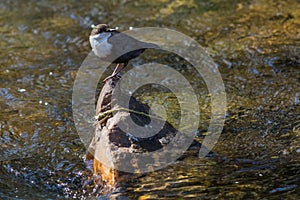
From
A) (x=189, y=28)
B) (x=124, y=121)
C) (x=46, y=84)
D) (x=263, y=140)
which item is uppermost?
(x=189, y=28)

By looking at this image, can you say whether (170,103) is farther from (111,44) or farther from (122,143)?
(122,143)

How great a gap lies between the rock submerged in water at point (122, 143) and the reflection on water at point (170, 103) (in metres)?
0.12

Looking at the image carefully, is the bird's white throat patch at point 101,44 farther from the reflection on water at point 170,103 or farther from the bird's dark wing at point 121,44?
the reflection on water at point 170,103

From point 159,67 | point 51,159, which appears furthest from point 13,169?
point 159,67

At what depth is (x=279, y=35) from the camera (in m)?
7.56

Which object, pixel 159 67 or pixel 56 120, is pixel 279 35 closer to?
pixel 159 67

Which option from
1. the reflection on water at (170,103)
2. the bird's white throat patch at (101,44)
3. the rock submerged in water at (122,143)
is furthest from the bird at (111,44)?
the reflection on water at (170,103)

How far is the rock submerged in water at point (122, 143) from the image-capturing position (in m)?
4.18

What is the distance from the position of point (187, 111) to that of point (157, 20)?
11.1 feet

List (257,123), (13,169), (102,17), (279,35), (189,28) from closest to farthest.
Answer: (13,169) → (257,123) → (279,35) → (189,28) → (102,17)

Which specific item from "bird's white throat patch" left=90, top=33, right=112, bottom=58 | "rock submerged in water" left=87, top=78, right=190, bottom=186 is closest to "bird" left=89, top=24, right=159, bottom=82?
"bird's white throat patch" left=90, top=33, right=112, bottom=58

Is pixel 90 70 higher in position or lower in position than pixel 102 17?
lower

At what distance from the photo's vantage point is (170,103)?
5953 mm

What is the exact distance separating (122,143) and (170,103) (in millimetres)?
1690
